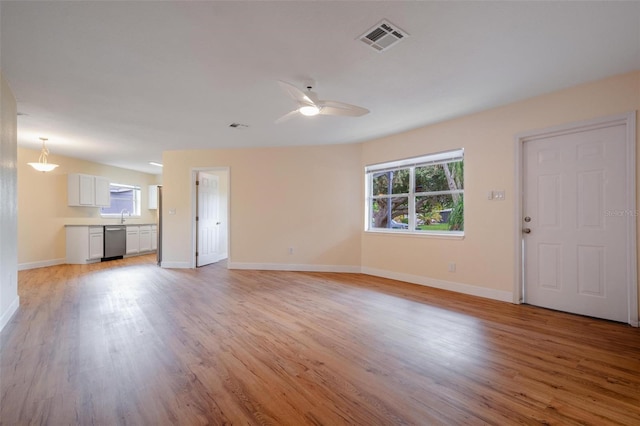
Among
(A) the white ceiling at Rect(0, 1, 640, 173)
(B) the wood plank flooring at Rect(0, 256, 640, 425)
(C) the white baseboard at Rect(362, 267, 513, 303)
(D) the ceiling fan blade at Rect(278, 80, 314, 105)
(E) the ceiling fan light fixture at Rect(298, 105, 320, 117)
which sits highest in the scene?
(A) the white ceiling at Rect(0, 1, 640, 173)

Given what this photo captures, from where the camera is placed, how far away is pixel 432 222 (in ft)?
15.4

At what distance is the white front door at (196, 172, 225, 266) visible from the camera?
6430 mm

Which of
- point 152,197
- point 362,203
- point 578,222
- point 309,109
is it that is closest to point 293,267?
point 362,203

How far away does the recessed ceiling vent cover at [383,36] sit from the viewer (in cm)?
216

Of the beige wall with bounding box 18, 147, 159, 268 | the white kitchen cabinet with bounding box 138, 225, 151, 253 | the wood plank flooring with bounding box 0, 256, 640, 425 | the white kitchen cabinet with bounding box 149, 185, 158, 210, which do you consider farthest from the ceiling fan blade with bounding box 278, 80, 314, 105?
the white kitchen cabinet with bounding box 149, 185, 158, 210

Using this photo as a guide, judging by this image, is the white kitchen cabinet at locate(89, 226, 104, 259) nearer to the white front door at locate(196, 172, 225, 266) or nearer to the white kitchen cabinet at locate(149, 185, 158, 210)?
the white kitchen cabinet at locate(149, 185, 158, 210)

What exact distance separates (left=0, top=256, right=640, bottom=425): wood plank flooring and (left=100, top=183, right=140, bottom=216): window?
489 centimetres

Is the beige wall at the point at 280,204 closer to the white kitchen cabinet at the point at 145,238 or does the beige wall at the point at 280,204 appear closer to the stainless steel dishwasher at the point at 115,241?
the stainless steel dishwasher at the point at 115,241

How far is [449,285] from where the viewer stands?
14.0ft

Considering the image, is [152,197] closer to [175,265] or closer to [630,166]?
[175,265]

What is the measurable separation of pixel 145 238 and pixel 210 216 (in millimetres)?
2900

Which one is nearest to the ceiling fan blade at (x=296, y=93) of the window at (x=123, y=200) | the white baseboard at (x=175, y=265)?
the white baseboard at (x=175, y=265)

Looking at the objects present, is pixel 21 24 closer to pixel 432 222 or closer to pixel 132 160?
pixel 432 222

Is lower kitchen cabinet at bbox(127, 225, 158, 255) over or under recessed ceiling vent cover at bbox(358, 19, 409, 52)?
under
